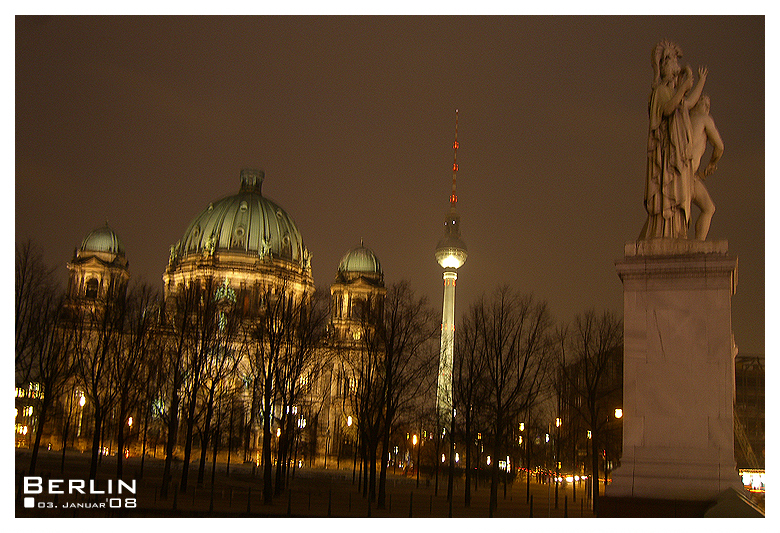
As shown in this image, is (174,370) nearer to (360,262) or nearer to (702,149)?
(702,149)

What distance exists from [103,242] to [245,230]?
70.0 ft

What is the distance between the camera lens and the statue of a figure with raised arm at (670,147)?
20.0 meters

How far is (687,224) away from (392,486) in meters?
46.3

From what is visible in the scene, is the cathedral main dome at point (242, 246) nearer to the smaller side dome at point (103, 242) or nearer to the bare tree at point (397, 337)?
the smaller side dome at point (103, 242)

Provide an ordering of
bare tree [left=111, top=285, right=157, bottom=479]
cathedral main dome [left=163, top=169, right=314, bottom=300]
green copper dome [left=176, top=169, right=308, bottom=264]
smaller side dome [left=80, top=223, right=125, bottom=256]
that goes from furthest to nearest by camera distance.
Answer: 1. green copper dome [left=176, top=169, right=308, bottom=264]
2. cathedral main dome [left=163, top=169, right=314, bottom=300]
3. smaller side dome [left=80, top=223, right=125, bottom=256]
4. bare tree [left=111, top=285, right=157, bottom=479]

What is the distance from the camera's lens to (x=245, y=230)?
142 m

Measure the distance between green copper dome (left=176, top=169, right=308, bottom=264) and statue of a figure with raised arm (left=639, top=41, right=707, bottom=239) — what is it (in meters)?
117

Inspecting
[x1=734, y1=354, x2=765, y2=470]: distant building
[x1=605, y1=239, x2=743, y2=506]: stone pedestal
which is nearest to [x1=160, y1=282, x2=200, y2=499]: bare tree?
[x1=605, y1=239, x2=743, y2=506]: stone pedestal

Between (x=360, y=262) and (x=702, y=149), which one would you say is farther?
(x=360, y=262)

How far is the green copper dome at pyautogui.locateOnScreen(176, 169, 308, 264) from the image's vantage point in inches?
5502

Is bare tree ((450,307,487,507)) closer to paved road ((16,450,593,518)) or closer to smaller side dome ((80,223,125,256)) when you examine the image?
paved road ((16,450,593,518))

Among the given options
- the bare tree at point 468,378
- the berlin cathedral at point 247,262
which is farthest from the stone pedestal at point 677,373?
the berlin cathedral at point 247,262

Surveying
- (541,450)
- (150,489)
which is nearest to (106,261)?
(541,450)

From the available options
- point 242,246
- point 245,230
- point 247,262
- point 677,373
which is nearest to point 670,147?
point 677,373
